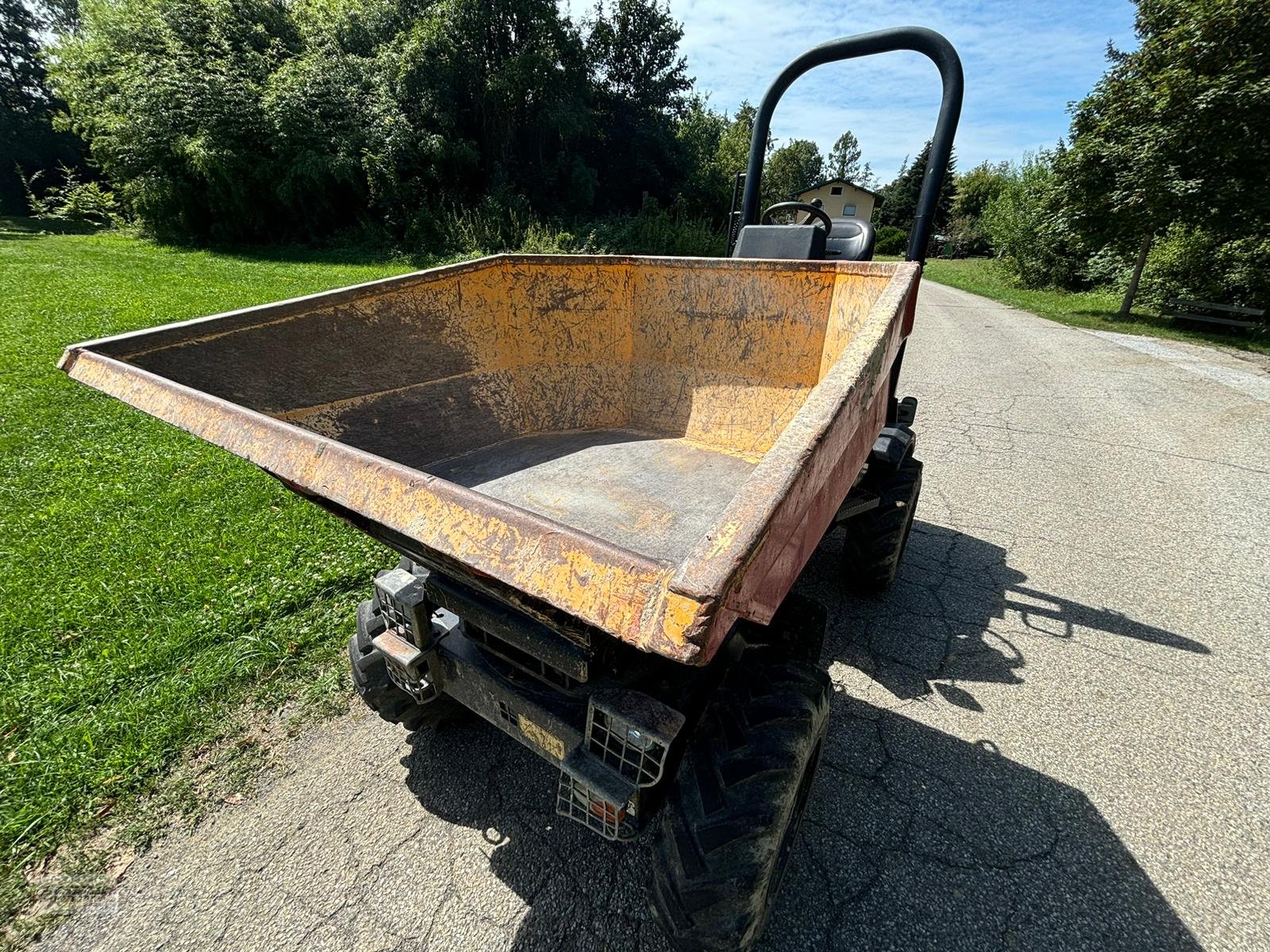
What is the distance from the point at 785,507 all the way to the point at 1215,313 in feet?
54.0

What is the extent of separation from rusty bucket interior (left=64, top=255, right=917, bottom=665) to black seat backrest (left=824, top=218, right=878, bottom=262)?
1.15m

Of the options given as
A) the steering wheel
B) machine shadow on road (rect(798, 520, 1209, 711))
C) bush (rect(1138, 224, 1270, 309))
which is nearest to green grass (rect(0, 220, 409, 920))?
machine shadow on road (rect(798, 520, 1209, 711))

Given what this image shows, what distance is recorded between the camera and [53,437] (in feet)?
14.0

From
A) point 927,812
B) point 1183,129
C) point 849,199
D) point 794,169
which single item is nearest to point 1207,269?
point 1183,129

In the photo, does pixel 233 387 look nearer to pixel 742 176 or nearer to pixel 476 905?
pixel 476 905

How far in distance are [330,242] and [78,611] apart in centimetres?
1759

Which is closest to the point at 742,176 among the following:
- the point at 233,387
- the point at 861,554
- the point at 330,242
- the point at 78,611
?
the point at 861,554

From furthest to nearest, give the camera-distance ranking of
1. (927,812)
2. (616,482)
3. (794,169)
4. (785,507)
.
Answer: (794,169)
(616,482)
(927,812)
(785,507)

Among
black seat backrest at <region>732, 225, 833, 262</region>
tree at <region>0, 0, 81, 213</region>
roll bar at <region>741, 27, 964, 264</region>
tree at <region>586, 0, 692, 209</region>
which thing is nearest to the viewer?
roll bar at <region>741, 27, 964, 264</region>

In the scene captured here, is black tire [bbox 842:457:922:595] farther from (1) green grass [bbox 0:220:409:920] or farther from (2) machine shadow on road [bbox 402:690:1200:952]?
(1) green grass [bbox 0:220:409:920]

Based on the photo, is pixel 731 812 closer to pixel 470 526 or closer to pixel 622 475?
pixel 470 526

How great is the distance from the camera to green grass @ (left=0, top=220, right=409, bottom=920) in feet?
6.08

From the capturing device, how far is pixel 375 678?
175 cm

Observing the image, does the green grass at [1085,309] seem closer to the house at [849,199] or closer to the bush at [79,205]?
the house at [849,199]
